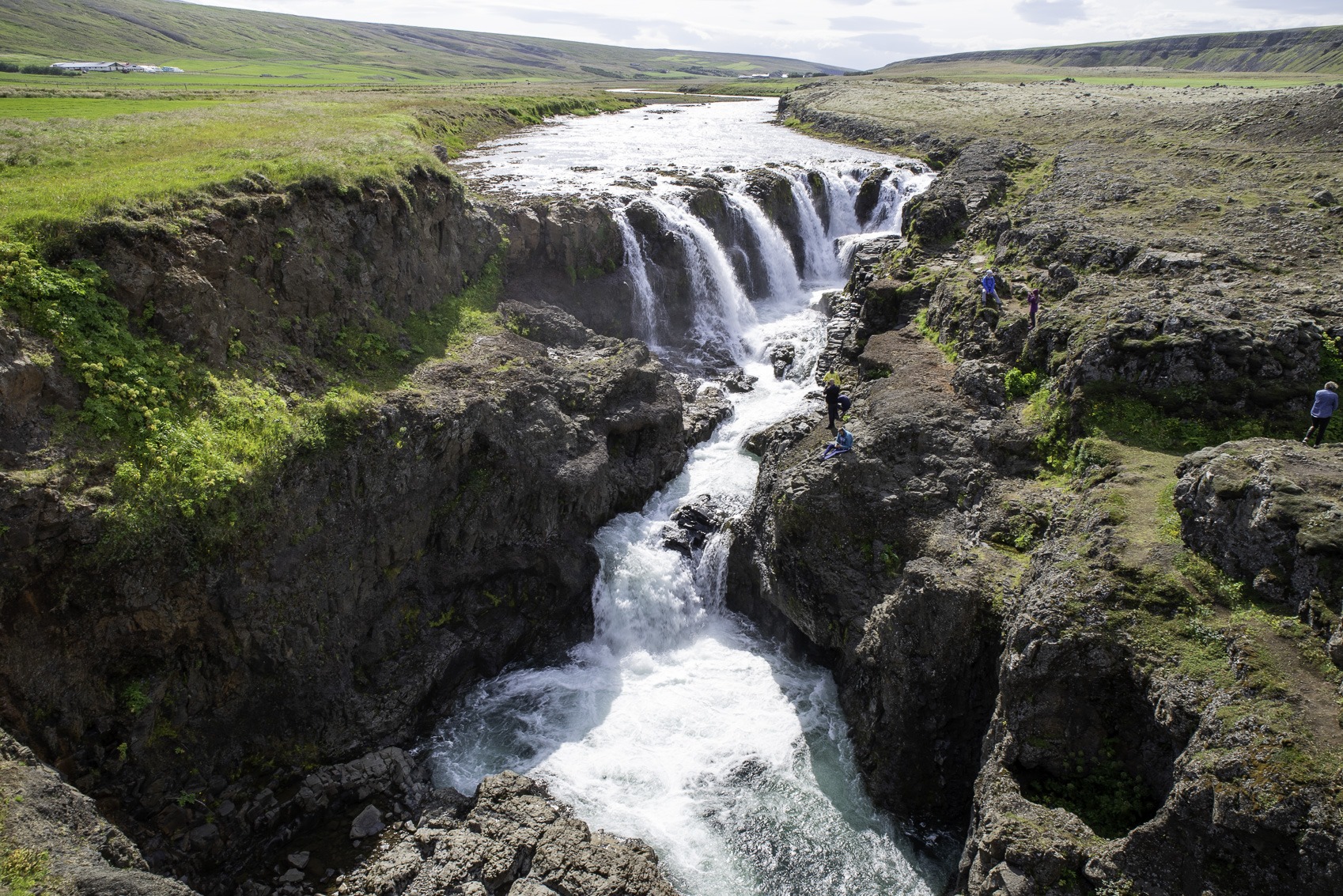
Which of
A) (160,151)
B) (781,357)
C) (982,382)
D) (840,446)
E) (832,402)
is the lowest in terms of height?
(781,357)

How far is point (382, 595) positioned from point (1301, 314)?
71.7ft

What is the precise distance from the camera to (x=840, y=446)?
59.3 ft

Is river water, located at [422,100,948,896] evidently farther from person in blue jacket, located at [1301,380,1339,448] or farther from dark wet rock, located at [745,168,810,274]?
person in blue jacket, located at [1301,380,1339,448]

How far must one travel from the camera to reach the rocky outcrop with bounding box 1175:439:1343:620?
10156 mm

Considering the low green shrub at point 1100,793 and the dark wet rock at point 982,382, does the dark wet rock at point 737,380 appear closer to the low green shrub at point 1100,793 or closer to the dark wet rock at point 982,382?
the dark wet rock at point 982,382

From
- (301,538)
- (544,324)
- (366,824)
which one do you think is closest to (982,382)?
(544,324)

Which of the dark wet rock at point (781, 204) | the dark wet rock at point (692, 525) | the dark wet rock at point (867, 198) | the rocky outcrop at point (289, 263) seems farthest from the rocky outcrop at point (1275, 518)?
the dark wet rock at point (867, 198)

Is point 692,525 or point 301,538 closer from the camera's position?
point 301,538

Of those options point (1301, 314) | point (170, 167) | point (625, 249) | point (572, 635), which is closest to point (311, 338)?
point (170, 167)

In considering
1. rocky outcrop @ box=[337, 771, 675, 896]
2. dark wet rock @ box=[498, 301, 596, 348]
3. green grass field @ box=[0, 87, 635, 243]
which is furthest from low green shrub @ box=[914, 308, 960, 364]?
green grass field @ box=[0, 87, 635, 243]

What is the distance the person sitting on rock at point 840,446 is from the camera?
59.2 ft

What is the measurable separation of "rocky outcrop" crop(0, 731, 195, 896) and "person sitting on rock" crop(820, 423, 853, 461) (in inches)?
581

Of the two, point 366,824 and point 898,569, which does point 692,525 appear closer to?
point 898,569

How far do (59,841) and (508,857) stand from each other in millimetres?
6415
